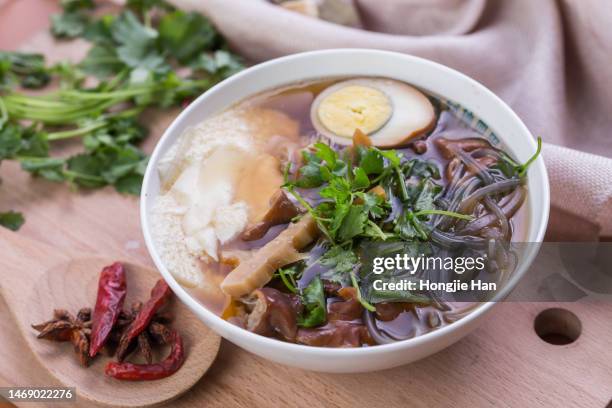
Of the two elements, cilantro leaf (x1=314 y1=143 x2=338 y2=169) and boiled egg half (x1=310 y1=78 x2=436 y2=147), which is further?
boiled egg half (x1=310 y1=78 x2=436 y2=147)

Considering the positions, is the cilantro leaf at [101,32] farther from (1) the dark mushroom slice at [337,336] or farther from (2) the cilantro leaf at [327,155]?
(1) the dark mushroom slice at [337,336]

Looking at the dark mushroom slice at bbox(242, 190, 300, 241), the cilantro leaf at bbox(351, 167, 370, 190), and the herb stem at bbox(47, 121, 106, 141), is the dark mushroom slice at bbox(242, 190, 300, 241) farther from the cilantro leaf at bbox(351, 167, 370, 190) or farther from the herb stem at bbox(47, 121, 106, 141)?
the herb stem at bbox(47, 121, 106, 141)


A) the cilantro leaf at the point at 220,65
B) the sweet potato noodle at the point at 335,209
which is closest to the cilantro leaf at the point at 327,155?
the sweet potato noodle at the point at 335,209

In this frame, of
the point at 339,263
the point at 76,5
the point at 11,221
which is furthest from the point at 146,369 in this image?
the point at 76,5

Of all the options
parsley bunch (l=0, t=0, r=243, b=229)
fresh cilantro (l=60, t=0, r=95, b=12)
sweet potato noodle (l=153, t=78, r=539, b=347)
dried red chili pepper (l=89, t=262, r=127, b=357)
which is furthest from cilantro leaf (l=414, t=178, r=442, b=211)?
fresh cilantro (l=60, t=0, r=95, b=12)

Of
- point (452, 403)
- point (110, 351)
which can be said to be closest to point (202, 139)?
point (110, 351)

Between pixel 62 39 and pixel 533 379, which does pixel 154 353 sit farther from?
pixel 62 39
